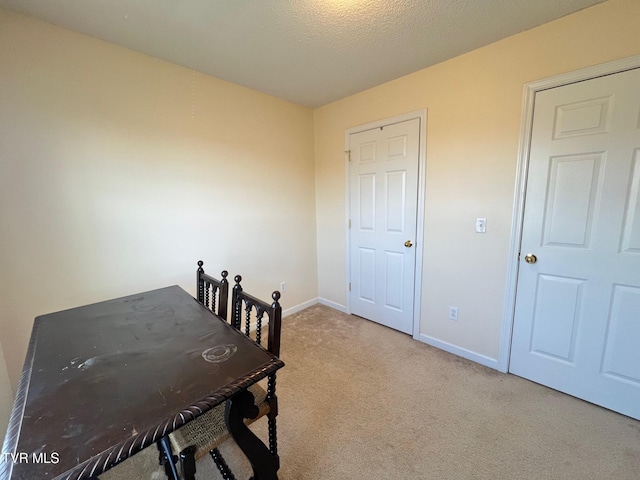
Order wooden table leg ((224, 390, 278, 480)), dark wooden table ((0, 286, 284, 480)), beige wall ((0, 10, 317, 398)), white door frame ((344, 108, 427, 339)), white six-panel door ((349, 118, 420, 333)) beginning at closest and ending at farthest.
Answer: dark wooden table ((0, 286, 284, 480)), wooden table leg ((224, 390, 278, 480)), beige wall ((0, 10, 317, 398)), white door frame ((344, 108, 427, 339)), white six-panel door ((349, 118, 420, 333))

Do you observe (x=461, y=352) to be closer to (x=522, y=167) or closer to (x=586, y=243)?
(x=586, y=243)

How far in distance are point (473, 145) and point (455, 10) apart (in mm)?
893

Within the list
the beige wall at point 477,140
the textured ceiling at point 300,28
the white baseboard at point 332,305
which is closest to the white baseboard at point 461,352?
the beige wall at point 477,140

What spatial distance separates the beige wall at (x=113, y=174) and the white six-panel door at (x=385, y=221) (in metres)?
1.00

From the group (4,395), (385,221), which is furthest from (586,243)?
(4,395)

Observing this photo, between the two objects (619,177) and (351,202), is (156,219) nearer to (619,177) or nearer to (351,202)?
(351,202)

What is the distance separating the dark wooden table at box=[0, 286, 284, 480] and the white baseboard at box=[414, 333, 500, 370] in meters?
1.86

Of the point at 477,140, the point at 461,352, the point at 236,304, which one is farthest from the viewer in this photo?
the point at 461,352

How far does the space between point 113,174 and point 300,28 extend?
1.62 m

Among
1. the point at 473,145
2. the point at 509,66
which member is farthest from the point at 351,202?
the point at 509,66

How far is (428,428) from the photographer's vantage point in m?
1.58

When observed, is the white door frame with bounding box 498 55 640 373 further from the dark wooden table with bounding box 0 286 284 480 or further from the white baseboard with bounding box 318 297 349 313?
the dark wooden table with bounding box 0 286 284 480

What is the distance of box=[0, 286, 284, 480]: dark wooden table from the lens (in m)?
0.66

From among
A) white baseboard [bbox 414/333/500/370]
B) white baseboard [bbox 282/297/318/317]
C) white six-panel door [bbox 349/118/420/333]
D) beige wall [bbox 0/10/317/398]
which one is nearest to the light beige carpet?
white baseboard [bbox 414/333/500/370]
